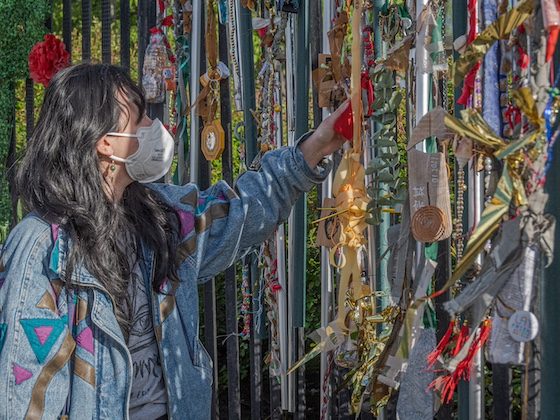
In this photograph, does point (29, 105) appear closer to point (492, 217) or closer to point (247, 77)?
point (247, 77)

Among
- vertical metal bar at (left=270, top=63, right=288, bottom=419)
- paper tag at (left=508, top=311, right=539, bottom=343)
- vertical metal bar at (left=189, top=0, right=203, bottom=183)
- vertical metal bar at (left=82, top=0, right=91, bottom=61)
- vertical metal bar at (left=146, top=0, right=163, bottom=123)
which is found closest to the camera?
paper tag at (left=508, top=311, right=539, bottom=343)

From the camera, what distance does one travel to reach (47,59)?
2.96 meters

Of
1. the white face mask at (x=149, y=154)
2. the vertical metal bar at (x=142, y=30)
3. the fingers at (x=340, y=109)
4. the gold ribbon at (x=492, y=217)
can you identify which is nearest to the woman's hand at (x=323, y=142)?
the fingers at (x=340, y=109)

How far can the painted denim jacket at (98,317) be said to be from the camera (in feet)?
5.54

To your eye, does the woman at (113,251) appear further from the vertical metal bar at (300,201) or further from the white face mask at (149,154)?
the vertical metal bar at (300,201)

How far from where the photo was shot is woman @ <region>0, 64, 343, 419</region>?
1.71 m

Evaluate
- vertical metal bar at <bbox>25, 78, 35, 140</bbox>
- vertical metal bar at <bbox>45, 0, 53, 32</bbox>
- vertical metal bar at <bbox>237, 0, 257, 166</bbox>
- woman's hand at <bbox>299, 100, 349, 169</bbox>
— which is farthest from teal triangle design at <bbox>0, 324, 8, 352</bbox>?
vertical metal bar at <bbox>45, 0, 53, 32</bbox>

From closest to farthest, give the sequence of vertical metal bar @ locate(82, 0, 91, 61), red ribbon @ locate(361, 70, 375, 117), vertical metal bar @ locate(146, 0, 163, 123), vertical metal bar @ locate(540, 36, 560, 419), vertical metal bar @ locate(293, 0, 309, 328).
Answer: vertical metal bar @ locate(540, 36, 560, 419), red ribbon @ locate(361, 70, 375, 117), vertical metal bar @ locate(293, 0, 309, 328), vertical metal bar @ locate(146, 0, 163, 123), vertical metal bar @ locate(82, 0, 91, 61)

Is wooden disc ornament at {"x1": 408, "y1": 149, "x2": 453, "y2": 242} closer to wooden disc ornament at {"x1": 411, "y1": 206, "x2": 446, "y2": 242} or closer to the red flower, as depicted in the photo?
wooden disc ornament at {"x1": 411, "y1": 206, "x2": 446, "y2": 242}

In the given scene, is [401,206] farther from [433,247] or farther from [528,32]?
[528,32]

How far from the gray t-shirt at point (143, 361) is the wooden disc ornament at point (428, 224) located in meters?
0.71

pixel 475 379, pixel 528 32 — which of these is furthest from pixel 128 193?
pixel 528 32

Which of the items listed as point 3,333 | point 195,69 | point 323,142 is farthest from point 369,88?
point 195,69

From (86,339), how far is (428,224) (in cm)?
75
